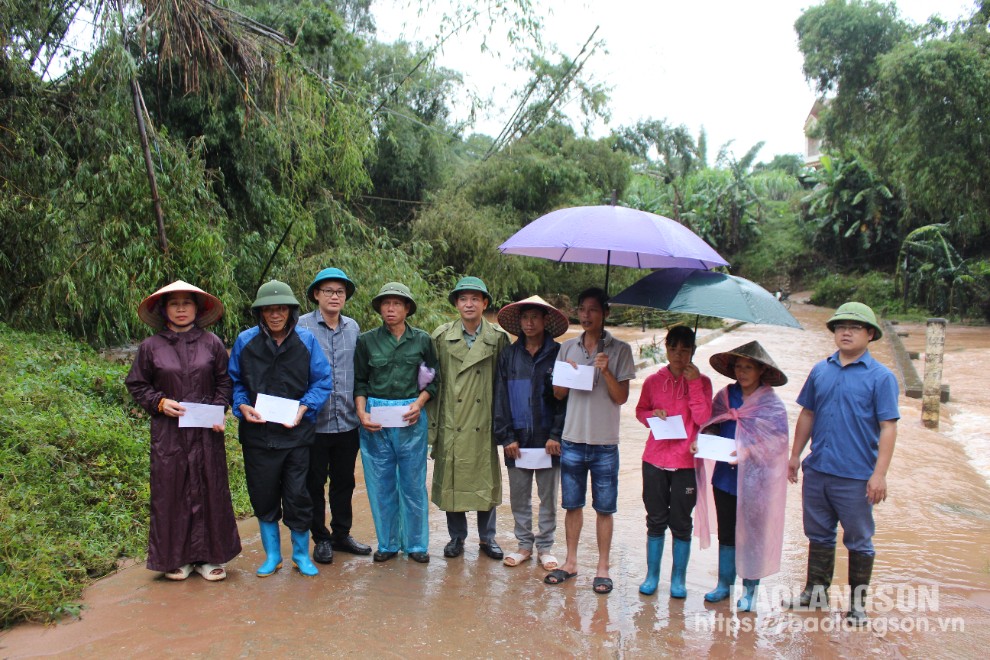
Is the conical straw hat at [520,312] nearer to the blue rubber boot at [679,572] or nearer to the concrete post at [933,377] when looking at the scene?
the blue rubber boot at [679,572]

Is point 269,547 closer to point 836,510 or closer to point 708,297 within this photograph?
point 708,297

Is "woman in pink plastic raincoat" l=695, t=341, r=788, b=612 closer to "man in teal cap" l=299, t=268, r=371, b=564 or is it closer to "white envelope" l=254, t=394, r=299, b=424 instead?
"man in teal cap" l=299, t=268, r=371, b=564

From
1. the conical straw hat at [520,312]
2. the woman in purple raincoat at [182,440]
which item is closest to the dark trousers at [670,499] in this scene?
the conical straw hat at [520,312]

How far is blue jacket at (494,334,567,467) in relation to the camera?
172 inches

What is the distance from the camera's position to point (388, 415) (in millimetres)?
4371

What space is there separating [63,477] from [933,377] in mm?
10218

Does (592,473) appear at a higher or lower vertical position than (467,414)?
lower

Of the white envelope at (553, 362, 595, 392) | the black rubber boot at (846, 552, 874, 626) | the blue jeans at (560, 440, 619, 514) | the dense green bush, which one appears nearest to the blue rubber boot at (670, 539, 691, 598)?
the blue jeans at (560, 440, 619, 514)

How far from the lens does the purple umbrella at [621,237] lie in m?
3.80

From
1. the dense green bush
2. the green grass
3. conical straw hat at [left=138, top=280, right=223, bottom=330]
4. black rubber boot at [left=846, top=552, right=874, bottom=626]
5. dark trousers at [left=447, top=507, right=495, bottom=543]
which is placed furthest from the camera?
the dense green bush

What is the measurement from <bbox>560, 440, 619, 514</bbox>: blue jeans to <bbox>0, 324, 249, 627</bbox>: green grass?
267cm

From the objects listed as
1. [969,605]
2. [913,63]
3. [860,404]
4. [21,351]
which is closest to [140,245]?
[21,351]

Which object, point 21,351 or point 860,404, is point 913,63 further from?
point 21,351

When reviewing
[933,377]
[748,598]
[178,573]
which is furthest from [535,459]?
[933,377]
